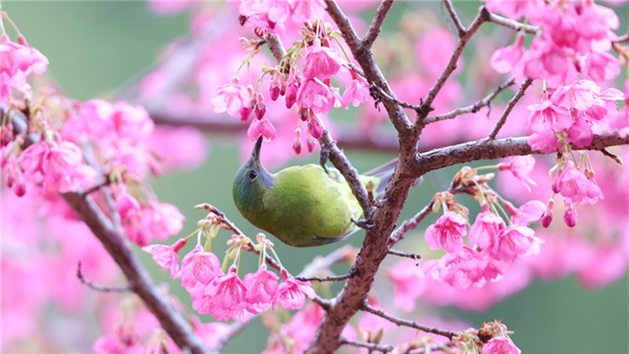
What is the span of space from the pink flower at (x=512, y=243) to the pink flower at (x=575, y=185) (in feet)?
0.41

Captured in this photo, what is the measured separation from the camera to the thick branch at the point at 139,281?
1723 millimetres

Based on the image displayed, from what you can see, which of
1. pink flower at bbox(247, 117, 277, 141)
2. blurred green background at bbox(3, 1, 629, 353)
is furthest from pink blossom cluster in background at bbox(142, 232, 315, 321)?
blurred green background at bbox(3, 1, 629, 353)

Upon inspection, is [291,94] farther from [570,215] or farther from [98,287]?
[98,287]

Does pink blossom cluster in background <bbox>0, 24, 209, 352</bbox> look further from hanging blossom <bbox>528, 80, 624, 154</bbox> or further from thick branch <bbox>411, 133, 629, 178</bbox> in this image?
hanging blossom <bbox>528, 80, 624, 154</bbox>

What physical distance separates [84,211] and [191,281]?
658 millimetres

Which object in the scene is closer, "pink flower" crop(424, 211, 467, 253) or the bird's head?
"pink flower" crop(424, 211, 467, 253)

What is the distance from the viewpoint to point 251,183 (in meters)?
1.78

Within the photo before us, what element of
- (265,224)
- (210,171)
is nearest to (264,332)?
(210,171)

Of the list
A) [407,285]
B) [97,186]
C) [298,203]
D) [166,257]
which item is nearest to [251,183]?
[298,203]

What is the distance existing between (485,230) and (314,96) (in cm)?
39

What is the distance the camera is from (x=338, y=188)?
5.89 ft

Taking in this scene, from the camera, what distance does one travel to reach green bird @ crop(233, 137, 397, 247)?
168 cm

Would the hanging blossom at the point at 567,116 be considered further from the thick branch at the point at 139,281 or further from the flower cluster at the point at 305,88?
the thick branch at the point at 139,281

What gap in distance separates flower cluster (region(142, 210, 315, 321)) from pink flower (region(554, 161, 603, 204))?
1.55 ft
